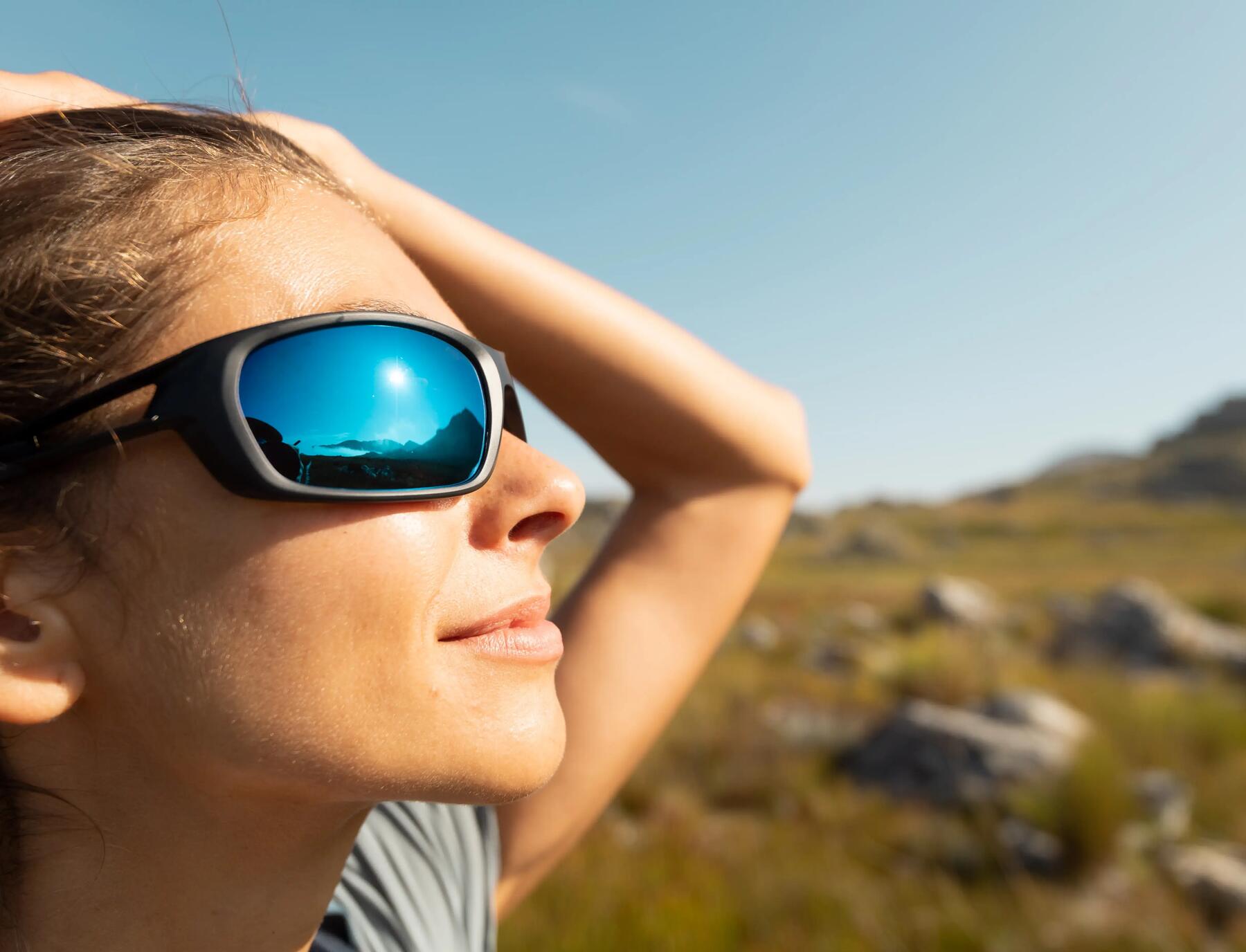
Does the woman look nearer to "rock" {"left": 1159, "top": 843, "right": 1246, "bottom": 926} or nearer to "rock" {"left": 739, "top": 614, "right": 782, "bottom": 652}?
"rock" {"left": 1159, "top": 843, "right": 1246, "bottom": 926}

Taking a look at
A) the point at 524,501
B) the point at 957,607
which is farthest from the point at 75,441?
the point at 957,607

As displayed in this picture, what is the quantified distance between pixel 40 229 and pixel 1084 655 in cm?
1472

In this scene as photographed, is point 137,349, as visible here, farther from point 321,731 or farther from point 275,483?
point 321,731

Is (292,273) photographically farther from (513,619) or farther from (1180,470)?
(1180,470)

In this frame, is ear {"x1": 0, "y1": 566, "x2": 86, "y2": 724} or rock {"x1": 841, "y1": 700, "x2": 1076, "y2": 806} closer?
ear {"x1": 0, "y1": 566, "x2": 86, "y2": 724}

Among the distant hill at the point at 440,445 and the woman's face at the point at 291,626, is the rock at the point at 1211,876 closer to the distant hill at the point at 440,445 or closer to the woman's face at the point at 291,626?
the woman's face at the point at 291,626

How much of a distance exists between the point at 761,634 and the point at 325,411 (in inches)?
640

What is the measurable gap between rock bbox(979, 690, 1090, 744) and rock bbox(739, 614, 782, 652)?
6.27 meters

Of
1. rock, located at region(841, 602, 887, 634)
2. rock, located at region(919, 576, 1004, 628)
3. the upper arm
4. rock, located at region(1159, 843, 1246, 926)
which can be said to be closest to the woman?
the upper arm

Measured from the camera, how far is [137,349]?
1.07 metres

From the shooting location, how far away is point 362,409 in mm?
1141

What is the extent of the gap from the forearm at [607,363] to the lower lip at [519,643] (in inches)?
27.9

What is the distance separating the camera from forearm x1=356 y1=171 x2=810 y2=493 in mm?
1711

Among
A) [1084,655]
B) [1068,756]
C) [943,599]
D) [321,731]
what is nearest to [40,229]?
[321,731]
